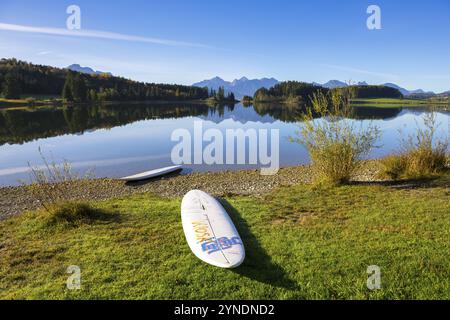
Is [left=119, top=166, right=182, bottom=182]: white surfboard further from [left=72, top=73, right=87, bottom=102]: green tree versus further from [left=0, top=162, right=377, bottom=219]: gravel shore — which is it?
[left=72, top=73, right=87, bottom=102]: green tree

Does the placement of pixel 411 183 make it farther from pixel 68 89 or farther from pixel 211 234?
pixel 68 89

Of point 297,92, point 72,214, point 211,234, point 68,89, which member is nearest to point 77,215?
point 72,214

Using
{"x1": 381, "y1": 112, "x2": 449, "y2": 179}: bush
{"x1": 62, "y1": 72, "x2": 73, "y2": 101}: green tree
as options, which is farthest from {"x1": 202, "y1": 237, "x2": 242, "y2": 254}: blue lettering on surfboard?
{"x1": 62, "y1": 72, "x2": 73, "y2": 101}: green tree

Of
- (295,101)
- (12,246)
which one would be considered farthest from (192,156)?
(295,101)

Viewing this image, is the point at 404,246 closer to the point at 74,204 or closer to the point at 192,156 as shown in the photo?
the point at 74,204

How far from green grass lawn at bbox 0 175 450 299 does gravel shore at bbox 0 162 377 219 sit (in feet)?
9.66

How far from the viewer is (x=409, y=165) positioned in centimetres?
1241

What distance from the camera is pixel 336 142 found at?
1127 cm

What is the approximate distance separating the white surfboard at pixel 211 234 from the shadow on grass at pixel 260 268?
16 centimetres

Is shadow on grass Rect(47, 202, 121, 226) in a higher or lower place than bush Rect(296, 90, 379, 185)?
lower

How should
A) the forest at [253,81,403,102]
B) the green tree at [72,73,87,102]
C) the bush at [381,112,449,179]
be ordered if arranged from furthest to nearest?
the forest at [253,81,403,102]
the green tree at [72,73,87,102]
the bush at [381,112,449,179]

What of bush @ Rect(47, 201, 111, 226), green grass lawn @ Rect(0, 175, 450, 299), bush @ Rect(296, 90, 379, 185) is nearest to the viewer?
green grass lawn @ Rect(0, 175, 450, 299)

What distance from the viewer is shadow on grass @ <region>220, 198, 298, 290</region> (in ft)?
16.7
